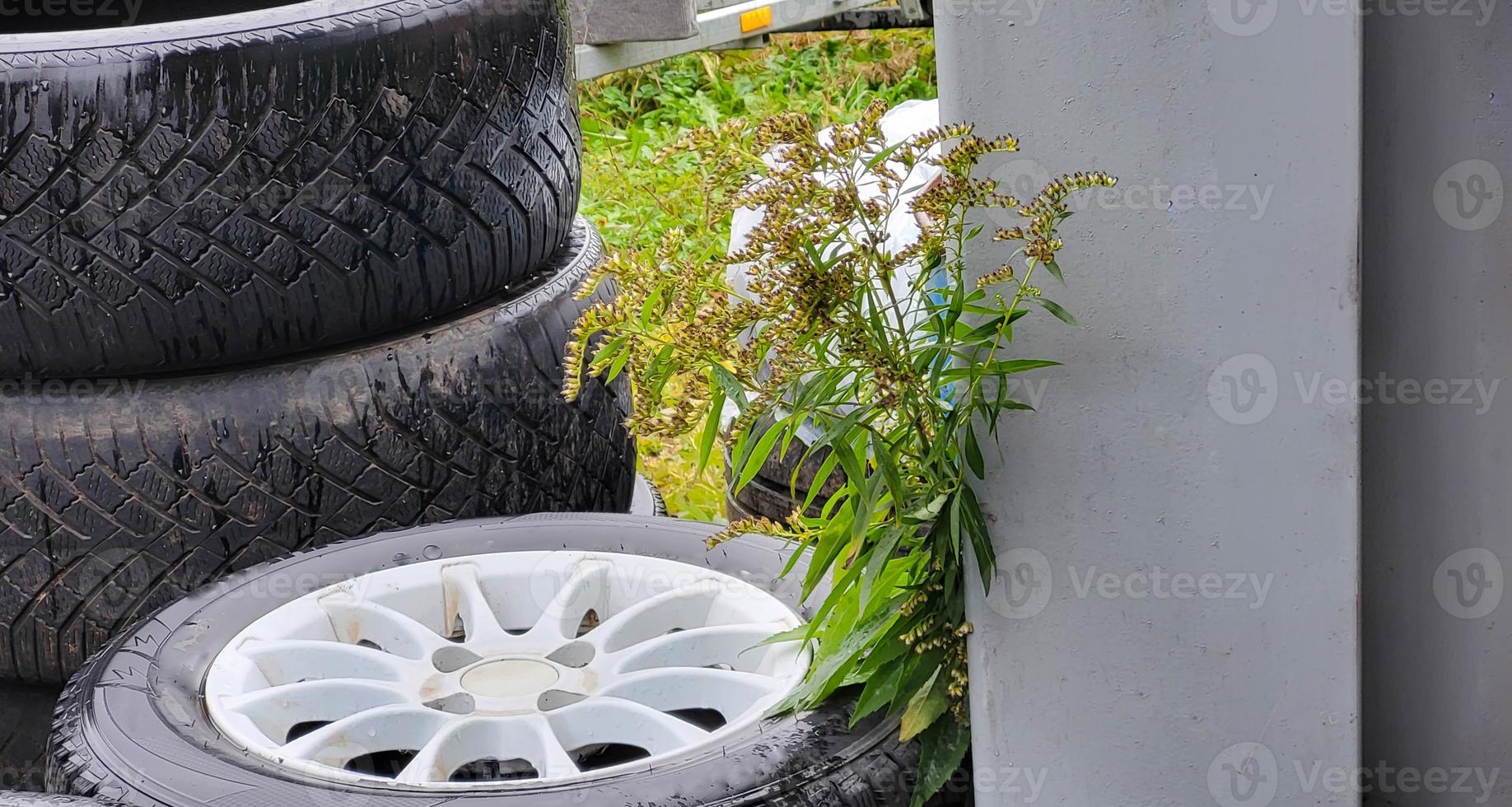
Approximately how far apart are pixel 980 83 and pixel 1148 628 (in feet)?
1.83

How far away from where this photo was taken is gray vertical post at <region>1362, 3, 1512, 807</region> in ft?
4.73

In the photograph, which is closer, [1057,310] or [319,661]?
[1057,310]

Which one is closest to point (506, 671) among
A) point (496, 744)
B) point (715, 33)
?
point (496, 744)

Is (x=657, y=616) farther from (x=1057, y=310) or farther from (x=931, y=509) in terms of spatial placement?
(x=1057, y=310)

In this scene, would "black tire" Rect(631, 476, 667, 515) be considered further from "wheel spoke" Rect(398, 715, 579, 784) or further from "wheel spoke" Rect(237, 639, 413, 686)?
"wheel spoke" Rect(398, 715, 579, 784)

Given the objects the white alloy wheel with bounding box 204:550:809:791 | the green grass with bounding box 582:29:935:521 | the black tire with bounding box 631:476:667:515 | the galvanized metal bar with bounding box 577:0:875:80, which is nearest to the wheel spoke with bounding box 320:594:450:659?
the white alloy wheel with bounding box 204:550:809:791

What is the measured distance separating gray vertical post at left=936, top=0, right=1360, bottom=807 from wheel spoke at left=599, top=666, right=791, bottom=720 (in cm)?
36

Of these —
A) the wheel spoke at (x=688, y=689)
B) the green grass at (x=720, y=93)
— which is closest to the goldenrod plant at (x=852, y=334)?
the wheel spoke at (x=688, y=689)

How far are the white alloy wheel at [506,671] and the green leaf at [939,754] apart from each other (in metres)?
0.17

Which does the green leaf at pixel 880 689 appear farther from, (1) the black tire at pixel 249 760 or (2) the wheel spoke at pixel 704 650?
(2) the wheel spoke at pixel 704 650

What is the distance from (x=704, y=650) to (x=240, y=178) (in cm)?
96

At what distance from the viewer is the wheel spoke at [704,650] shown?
1.93 metres

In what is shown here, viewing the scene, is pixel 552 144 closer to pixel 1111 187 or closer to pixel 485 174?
pixel 485 174

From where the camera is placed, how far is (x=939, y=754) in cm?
170
